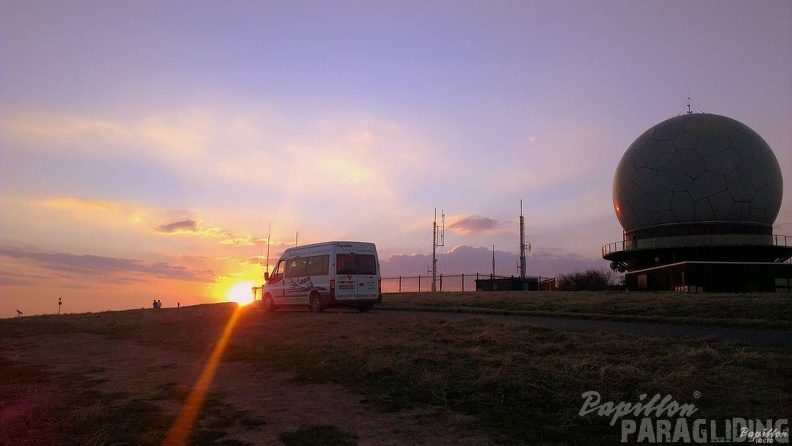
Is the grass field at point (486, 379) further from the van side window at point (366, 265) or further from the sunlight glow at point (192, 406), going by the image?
the van side window at point (366, 265)

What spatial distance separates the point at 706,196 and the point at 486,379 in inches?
1497

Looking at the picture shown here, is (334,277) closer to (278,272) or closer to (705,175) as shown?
(278,272)

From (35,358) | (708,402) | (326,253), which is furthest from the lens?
(326,253)

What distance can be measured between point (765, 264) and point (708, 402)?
1407 inches

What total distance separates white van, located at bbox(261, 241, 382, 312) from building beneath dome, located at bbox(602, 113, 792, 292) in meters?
24.3

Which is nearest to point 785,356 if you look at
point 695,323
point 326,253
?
point 695,323

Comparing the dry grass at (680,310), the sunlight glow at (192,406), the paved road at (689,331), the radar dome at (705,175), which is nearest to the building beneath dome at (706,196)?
the radar dome at (705,175)

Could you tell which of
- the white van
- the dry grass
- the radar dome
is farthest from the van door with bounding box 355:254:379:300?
the radar dome

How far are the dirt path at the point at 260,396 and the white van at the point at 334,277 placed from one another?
8629mm

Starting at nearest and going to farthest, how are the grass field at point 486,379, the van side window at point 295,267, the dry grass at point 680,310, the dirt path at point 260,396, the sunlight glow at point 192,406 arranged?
the sunlight glow at point 192,406
the dirt path at point 260,396
the grass field at point 486,379
the dry grass at point 680,310
the van side window at point 295,267

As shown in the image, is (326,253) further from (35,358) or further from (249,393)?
(249,393)

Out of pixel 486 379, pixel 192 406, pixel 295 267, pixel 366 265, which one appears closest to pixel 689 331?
pixel 486 379

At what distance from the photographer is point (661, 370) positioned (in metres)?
6.95

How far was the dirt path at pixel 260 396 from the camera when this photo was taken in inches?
204
